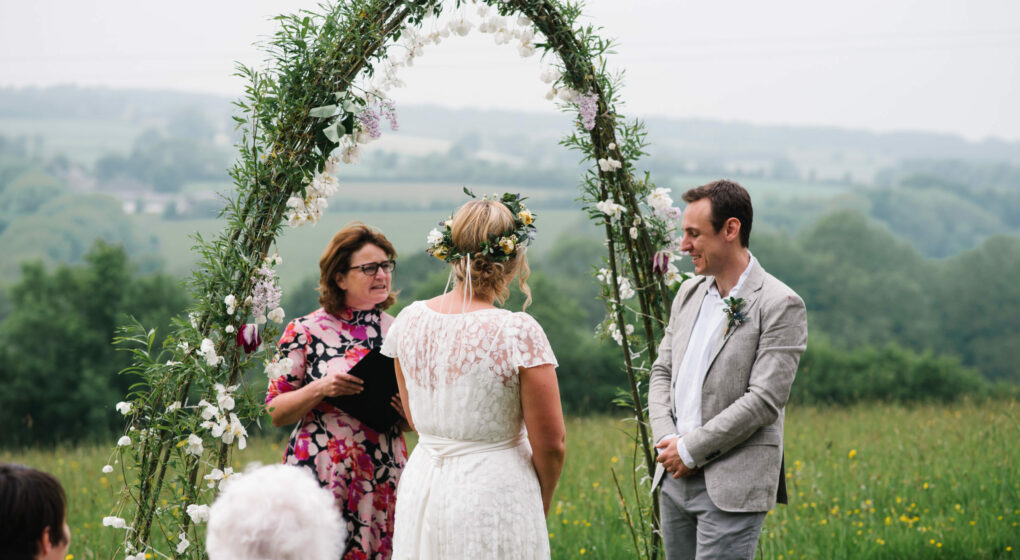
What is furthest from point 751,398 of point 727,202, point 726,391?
point 727,202

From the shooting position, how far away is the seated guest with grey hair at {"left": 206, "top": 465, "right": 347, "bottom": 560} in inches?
68.1

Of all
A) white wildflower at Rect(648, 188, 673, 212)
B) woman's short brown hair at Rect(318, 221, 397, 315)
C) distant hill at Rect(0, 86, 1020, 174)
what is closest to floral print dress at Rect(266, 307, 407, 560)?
woman's short brown hair at Rect(318, 221, 397, 315)

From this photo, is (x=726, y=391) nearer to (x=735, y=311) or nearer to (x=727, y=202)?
(x=735, y=311)

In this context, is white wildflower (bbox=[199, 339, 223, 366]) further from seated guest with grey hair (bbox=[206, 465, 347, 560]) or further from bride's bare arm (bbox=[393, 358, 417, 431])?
seated guest with grey hair (bbox=[206, 465, 347, 560])

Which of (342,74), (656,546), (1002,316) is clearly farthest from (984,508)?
(1002,316)

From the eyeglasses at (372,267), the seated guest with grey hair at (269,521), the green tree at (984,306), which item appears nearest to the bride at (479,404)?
the eyeglasses at (372,267)

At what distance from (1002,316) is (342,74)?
88.7ft

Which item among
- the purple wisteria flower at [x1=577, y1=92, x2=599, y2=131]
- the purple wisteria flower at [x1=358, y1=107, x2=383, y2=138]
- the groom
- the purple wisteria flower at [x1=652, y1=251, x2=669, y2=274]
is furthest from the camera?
the purple wisteria flower at [x1=652, y1=251, x2=669, y2=274]

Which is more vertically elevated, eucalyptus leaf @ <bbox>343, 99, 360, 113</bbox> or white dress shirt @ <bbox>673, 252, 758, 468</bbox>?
eucalyptus leaf @ <bbox>343, 99, 360, 113</bbox>

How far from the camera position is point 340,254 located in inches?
146

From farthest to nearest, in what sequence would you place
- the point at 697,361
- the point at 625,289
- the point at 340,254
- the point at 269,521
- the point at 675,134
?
the point at 675,134 → the point at 625,289 → the point at 340,254 → the point at 697,361 → the point at 269,521

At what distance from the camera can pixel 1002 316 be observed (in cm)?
2570

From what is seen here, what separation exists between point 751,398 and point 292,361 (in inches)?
74.1

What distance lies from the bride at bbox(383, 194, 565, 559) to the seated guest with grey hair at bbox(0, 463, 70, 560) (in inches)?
50.1
